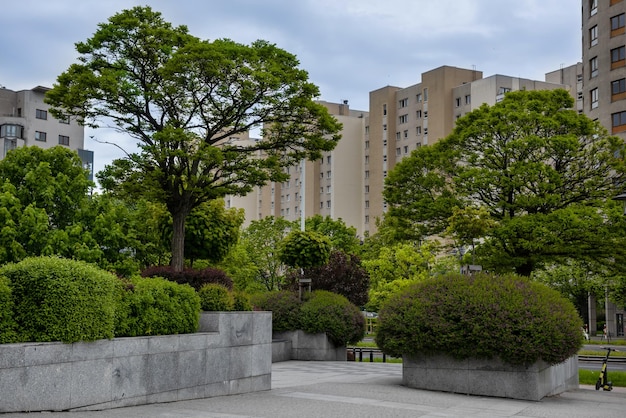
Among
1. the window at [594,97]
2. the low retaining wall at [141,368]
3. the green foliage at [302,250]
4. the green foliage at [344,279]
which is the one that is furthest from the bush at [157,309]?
the window at [594,97]

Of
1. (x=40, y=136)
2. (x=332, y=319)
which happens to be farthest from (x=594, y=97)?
(x=40, y=136)

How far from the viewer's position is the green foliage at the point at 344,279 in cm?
4981

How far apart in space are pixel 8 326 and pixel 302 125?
15138mm

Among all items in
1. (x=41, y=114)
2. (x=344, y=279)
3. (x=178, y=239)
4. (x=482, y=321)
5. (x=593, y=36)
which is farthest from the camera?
(x=41, y=114)

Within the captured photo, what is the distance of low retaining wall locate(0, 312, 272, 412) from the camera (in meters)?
9.71

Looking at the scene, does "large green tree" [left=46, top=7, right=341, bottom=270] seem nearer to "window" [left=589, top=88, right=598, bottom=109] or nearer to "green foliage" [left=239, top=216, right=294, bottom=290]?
"green foliage" [left=239, top=216, right=294, bottom=290]

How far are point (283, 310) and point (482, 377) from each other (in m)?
12.4

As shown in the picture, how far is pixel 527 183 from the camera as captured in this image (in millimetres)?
29672

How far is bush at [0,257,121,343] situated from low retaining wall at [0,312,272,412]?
0.80ft

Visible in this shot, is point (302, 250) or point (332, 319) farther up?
point (302, 250)

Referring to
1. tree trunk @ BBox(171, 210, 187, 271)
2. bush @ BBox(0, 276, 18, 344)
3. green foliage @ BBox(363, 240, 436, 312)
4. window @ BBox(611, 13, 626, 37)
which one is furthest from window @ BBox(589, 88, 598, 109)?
bush @ BBox(0, 276, 18, 344)

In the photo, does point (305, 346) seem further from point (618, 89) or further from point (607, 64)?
point (607, 64)

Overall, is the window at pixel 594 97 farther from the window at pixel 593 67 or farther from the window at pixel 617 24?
the window at pixel 617 24

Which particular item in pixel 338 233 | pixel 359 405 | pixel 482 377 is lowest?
pixel 359 405
